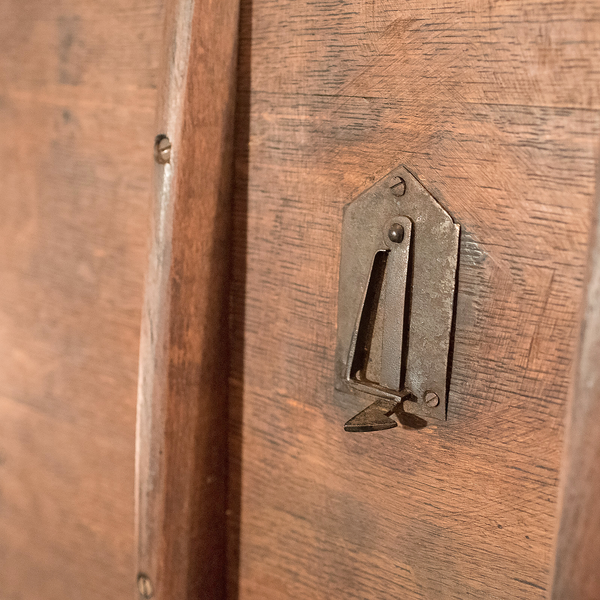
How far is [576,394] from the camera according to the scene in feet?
1.33

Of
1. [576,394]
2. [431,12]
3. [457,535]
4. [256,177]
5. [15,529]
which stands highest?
[431,12]

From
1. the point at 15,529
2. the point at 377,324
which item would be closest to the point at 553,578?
the point at 377,324

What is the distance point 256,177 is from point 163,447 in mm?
301

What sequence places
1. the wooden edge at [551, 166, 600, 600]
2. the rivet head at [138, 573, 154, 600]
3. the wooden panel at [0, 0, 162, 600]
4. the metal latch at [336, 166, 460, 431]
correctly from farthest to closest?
1. the wooden panel at [0, 0, 162, 600]
2. the rivet head at [138, 573, 154, 600]
3. the metal latch at [336, 166, 460, 431]
4. the wooden edge at [551, 166, 600, 600]

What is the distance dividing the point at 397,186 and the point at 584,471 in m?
0.28

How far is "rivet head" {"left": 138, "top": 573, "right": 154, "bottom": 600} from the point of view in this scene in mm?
609

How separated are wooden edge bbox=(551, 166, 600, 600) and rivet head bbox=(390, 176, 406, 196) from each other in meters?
0.16

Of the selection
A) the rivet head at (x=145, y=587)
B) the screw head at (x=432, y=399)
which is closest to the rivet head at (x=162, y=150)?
the screw head at (x=432, y=399)

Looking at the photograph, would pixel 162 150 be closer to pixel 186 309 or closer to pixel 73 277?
pixel 186 309

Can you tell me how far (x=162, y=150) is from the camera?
1.89 ft

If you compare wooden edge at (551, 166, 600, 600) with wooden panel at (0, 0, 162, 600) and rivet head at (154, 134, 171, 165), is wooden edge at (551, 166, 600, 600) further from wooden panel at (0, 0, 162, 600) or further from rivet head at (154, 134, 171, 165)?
wooden panel at (0, 0, 162, 600)

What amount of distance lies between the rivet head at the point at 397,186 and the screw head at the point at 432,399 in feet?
0.61

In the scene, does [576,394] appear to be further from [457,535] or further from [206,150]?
[206,150]

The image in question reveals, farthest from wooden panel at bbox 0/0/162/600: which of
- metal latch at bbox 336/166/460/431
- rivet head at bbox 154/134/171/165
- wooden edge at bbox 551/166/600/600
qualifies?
wooden edge at bbox 551/166/600/600
